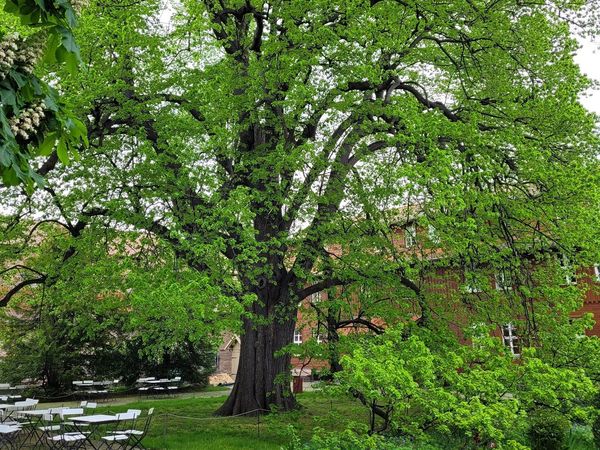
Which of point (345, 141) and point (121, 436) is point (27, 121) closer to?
point (121, 436)

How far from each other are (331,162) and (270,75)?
216 cm

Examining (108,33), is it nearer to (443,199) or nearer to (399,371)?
(443,199)

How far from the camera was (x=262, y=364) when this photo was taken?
13.8 metres

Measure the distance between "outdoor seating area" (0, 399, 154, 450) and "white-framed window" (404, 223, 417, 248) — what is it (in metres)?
6.54

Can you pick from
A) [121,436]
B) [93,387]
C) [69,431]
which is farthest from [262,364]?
[93,387]

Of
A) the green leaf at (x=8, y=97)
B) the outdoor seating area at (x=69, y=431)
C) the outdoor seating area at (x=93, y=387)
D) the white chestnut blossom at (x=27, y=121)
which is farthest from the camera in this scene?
the outdoor seating area at (x=93, y=387)

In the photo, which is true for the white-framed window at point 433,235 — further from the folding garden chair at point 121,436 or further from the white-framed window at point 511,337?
the folding garden chair at point 121,436

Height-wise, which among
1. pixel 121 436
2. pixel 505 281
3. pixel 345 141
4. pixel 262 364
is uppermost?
pixel 345 141

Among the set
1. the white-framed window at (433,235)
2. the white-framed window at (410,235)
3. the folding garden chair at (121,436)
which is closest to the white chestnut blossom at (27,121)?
the white-framed window at (433,235)

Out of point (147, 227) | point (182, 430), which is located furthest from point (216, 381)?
point (147, 227)

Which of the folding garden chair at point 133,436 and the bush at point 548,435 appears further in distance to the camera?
the folding garden chair at point 133,436

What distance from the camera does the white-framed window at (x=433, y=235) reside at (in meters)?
9.24

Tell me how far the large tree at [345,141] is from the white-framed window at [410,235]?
16cm

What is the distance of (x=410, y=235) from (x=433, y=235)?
130 centimetres
